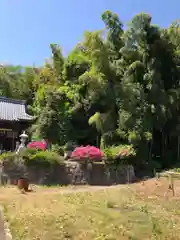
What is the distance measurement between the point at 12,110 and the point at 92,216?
55.7 feet

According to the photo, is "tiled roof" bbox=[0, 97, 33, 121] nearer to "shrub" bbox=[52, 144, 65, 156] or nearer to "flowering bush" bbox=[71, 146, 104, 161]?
"shrub" bbox=[52, 144, 65, 156]

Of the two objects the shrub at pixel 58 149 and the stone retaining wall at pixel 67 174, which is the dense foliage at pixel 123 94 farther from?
the stone retaining wall at pixel 67 174

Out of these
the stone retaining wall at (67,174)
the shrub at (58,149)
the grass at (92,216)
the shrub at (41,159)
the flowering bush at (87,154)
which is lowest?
the grass at (92,216)

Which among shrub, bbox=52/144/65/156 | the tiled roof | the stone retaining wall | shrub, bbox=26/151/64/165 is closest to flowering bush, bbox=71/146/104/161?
the stone retaining wall

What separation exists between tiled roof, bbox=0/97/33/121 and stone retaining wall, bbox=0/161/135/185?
8.91 metres

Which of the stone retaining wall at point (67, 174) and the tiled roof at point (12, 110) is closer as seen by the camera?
the stone retaining wall at point (67, 174)

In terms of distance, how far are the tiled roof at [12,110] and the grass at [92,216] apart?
39.9 feet

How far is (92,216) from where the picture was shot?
7684 mm

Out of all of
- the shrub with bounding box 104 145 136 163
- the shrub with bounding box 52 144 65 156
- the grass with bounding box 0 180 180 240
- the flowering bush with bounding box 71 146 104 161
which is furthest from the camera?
the shrub with bounding box 52 144 65 156

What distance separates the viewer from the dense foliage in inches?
670

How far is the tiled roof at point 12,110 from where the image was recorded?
22.8 m

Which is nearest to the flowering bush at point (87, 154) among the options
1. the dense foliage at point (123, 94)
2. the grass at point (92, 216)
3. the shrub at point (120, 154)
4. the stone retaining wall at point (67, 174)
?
the stone retaining wall at point (67, 174)

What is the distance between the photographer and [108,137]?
17172 millimetres

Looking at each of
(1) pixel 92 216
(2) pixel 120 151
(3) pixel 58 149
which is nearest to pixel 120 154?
(2) pixel 120 151
